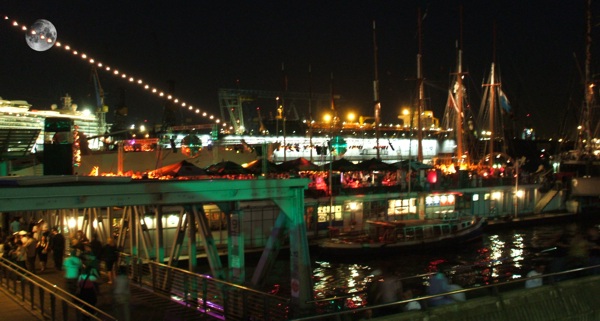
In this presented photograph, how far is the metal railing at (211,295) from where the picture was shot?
12.6 meters

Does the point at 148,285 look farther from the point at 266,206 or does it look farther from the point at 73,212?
the point at 266,206

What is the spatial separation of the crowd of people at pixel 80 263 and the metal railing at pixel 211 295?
33.6 inches

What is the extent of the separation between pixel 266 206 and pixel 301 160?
6898 mm

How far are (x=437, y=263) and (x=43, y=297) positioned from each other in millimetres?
25199

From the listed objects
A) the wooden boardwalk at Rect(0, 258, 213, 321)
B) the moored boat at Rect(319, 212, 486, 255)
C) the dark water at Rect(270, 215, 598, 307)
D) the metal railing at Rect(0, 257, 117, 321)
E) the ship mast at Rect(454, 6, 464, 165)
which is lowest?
the dark water at Rect(270, 215, 598, 307)

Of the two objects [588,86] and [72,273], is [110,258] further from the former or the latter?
[588,86]

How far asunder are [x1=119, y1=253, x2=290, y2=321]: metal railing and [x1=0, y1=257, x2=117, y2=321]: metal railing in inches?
103

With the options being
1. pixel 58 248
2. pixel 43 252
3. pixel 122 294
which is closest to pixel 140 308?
pixel 122 294

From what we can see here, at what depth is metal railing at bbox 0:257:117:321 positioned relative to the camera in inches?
456

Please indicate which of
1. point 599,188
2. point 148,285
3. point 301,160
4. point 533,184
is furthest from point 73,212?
point 599,188

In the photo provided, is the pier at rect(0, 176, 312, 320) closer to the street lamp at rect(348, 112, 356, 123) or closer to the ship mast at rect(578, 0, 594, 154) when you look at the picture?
the ship mast at rect(578, 0, 594, 154)

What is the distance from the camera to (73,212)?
25.9 meters

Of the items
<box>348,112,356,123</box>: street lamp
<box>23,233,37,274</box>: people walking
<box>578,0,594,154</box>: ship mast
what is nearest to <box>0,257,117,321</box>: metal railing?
<box>23,233,37,274</box>: people walking

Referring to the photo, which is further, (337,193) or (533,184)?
(533,184)
